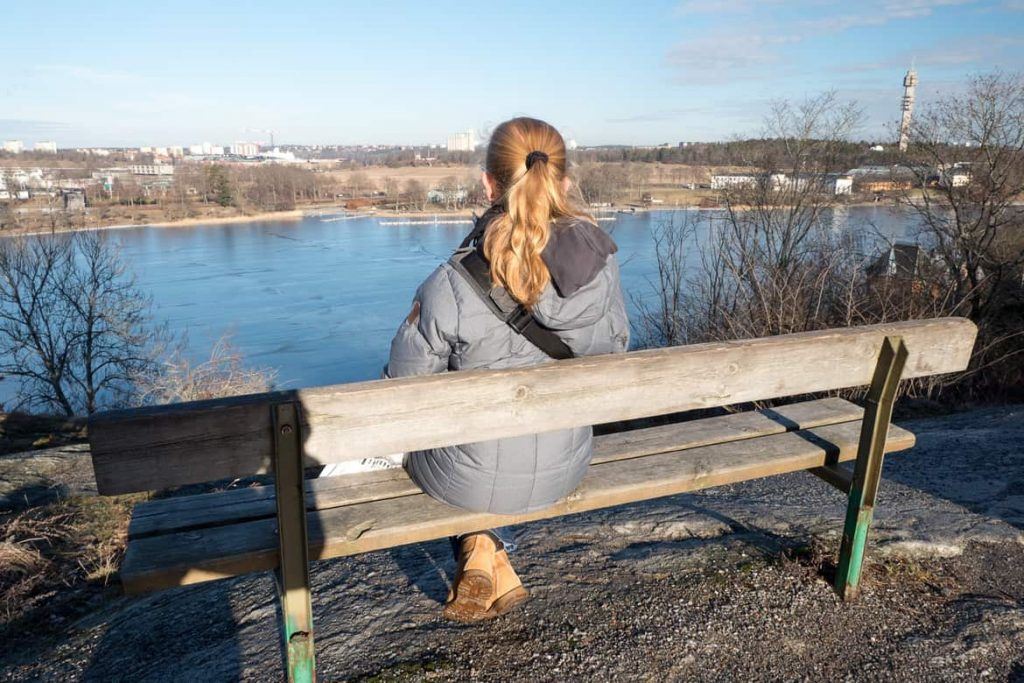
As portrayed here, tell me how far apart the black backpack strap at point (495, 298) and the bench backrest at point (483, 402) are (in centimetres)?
20

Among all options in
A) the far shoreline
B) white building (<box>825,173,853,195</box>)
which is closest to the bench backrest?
white building (<box>825,173,853,195</box>)

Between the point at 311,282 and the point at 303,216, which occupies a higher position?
the point at 303,216

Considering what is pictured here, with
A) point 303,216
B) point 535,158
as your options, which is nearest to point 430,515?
point 535,158

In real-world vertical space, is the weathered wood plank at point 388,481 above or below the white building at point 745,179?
below

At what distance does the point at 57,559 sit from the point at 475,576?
3.21m

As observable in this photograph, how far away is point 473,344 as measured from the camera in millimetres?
2016

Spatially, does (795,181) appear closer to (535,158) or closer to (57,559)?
(57,559)

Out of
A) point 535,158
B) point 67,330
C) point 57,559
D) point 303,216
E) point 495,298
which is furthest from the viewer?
point 303,216

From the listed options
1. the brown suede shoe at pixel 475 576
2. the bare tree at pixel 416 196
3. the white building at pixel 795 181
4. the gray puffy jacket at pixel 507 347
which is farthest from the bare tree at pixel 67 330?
the bare tree at pixel 416 196

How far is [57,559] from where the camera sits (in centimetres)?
422

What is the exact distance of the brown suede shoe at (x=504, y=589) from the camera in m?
→ 2.35

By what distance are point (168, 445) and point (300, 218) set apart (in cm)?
5999

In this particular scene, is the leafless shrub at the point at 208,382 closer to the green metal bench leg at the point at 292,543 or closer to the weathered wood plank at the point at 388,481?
the weathered wood plank at the point at 388,481

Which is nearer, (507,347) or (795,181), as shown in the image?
(507,347)
